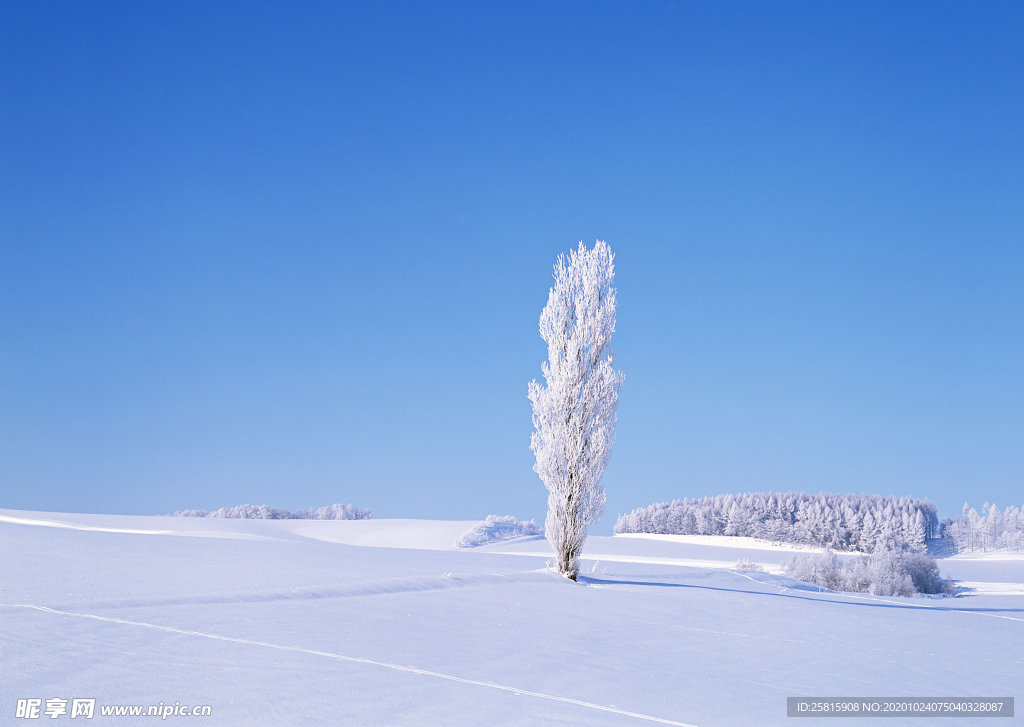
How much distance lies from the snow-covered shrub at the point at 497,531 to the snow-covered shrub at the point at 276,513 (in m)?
12.8

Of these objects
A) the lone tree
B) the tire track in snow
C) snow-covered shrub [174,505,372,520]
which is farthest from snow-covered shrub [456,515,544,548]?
the tire track in snow

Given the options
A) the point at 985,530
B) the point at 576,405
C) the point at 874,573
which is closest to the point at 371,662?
the point at 576,405

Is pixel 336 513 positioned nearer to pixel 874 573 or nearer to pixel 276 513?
pixel 276 513

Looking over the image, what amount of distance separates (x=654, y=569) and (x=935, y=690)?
51.4 ft

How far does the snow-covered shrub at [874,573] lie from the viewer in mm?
25453

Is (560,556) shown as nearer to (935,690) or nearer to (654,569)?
(654,569)

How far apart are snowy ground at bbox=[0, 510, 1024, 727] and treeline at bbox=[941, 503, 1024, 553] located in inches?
2091

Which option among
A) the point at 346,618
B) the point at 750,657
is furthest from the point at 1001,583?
the point at 346,618

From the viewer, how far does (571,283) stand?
19.2 m

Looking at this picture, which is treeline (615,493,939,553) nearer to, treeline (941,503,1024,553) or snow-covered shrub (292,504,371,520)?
treeline (941,503,1024,553)

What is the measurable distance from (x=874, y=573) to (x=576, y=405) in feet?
50.5

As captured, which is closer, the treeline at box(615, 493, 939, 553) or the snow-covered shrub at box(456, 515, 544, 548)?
the snow-covered shrub at box(456, 515, 544, 548)

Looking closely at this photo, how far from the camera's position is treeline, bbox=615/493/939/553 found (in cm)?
5541

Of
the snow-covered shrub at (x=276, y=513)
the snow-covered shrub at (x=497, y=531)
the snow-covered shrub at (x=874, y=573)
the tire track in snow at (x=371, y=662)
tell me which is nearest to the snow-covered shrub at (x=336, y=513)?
the snow-covered shrub at (x=276, y=513)
